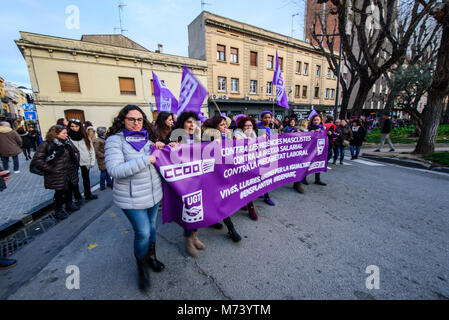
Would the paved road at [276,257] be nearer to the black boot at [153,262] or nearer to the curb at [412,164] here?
the black boot at [153,262]

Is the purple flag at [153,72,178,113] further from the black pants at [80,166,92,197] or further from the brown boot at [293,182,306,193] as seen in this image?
the brown boot at [293,182,306,193]

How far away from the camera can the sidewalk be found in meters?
3.73

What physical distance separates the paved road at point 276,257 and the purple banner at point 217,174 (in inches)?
20.8

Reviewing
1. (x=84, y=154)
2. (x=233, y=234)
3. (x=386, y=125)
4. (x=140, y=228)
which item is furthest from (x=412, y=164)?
(x=84, y=154)

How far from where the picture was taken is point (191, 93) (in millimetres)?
3639

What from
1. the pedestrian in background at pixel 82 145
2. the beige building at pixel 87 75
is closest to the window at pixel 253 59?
the beige building at pixel 87 75

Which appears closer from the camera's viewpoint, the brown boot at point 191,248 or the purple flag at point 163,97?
the brown boot at point 191,248

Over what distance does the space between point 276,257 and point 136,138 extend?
7.29 ft

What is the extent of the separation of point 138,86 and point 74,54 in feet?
16.3

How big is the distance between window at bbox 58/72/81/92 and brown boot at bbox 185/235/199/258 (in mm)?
18914

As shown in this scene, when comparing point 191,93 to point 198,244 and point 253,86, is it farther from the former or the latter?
point 253,86

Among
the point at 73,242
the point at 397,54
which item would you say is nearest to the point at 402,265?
the point at 73,242

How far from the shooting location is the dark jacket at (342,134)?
23.5ft

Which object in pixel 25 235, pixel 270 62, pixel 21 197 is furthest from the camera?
pixel 270 62
